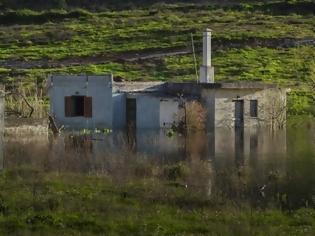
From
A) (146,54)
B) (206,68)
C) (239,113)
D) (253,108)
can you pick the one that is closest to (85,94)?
(206,68)

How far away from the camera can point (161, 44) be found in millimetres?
65812

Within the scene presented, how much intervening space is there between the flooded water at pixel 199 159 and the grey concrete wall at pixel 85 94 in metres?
3.40

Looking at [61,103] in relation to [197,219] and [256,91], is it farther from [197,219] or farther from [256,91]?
[197,219]

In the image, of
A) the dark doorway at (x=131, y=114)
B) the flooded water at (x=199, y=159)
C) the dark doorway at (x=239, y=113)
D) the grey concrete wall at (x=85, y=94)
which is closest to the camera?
the flooded water at (x=199, y=159)

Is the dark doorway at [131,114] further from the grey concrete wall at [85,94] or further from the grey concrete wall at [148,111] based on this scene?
the grey concrete wall at [85,94]

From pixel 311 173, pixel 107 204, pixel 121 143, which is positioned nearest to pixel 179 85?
pixel 121 143

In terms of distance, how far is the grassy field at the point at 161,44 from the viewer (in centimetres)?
5603

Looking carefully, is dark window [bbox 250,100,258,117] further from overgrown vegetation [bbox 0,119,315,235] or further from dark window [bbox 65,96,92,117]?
overgrown vegetation [bbox 0,119,315,235]

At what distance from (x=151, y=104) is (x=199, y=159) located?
16.3 meters

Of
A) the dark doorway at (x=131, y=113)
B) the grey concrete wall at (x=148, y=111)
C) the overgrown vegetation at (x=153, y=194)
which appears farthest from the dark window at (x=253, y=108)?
the overgrown vegetation at (x=153, y=194)

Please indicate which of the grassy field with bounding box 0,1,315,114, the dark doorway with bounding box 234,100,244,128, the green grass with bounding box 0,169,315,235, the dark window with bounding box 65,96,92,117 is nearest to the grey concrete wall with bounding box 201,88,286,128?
the dark doorway with bounding box 234,100,244,128

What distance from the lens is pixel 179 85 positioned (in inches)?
1764

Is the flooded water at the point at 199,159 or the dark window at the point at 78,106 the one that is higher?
the dark window at the point at 78,106

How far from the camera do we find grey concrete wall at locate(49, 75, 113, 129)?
42.8 metres
